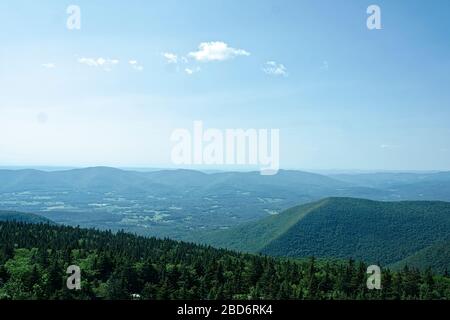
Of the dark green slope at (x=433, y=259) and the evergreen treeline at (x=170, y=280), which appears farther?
the dark green slope at (x=433, y=259)

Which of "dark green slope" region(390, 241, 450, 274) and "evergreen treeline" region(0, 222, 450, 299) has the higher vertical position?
"evergreen treeline" region(0, 222, 450, 299)

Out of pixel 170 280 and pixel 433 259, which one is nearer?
pixel 170 280

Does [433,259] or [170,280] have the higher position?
[170,280]

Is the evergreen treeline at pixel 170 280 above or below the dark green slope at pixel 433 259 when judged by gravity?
above

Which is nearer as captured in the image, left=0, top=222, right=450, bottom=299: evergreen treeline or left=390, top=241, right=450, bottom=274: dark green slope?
left=0, top=222, right=450, bottom=299: evergreen treeline
